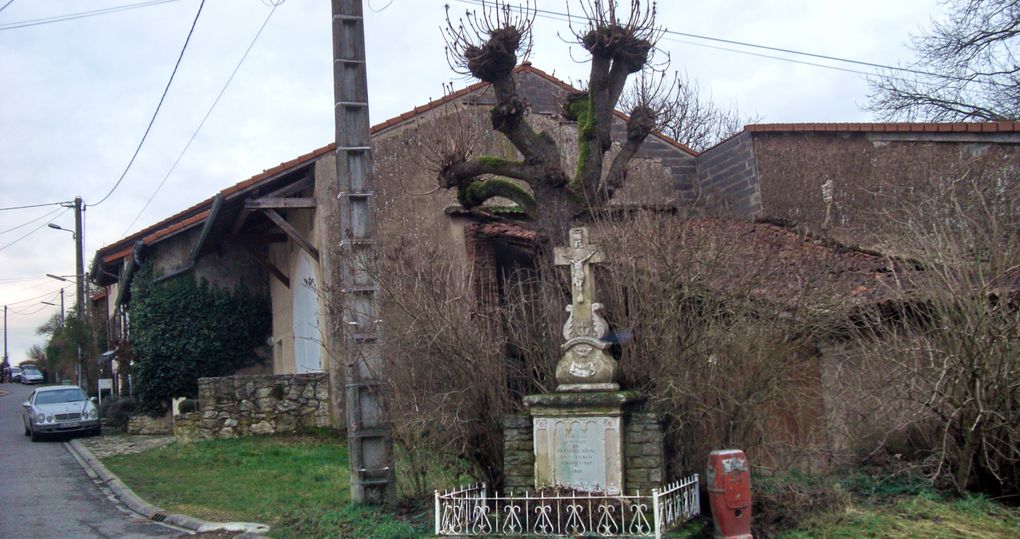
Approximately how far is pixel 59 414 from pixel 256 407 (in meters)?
7.25

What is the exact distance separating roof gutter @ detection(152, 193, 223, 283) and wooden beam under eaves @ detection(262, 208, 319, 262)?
861 mm

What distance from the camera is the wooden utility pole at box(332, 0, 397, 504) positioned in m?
9.61

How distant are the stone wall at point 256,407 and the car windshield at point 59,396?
714 centimetres

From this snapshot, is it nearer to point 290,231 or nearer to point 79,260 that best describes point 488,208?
point 290,231

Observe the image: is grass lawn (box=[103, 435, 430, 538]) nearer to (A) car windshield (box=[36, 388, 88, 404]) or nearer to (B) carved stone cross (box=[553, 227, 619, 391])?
(B) carved stone cross (box=[553, 227, 619, 391])

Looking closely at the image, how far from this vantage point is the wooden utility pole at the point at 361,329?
9609mm

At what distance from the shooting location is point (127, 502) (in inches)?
484

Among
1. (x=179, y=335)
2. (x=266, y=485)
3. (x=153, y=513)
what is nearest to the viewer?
(x=153, y=513)

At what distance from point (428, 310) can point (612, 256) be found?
184cm

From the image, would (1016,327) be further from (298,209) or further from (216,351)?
(216,351)

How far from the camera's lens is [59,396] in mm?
23594

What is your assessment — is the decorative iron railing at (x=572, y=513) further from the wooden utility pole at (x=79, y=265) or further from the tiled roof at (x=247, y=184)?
the wooden utility pole at (x=79, y=265)

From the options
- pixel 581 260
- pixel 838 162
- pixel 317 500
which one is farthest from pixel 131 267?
pixel 581 260

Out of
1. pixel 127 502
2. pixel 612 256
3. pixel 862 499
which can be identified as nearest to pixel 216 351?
pixel 127 502
